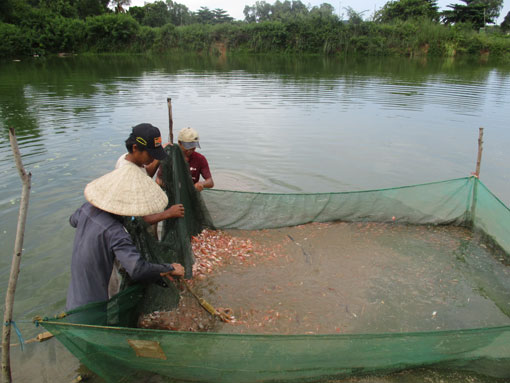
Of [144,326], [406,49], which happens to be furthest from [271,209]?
[406,49]

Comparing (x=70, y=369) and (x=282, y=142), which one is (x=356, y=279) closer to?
(x=70, y=369)

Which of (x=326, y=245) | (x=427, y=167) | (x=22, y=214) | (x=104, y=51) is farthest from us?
(x=104, y=51)

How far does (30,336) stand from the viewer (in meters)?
3.50

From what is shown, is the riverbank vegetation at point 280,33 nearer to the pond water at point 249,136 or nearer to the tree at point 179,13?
the pond water at point 249,136

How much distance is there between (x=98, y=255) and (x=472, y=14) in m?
55.1

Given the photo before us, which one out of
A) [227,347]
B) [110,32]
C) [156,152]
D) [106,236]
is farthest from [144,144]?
[110,32]

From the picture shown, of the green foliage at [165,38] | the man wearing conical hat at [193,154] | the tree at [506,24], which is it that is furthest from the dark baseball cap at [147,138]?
the tree at [506,24]

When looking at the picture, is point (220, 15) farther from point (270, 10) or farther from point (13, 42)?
point (13, 42)

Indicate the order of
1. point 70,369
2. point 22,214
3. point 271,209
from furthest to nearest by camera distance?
point 271,209
point 70,369
point 22,214

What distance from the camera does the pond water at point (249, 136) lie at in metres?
5.83

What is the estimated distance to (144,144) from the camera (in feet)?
8.91

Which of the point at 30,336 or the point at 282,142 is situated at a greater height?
the point at 282,142

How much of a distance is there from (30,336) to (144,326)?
1.27 meters

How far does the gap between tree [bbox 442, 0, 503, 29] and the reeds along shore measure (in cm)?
345
